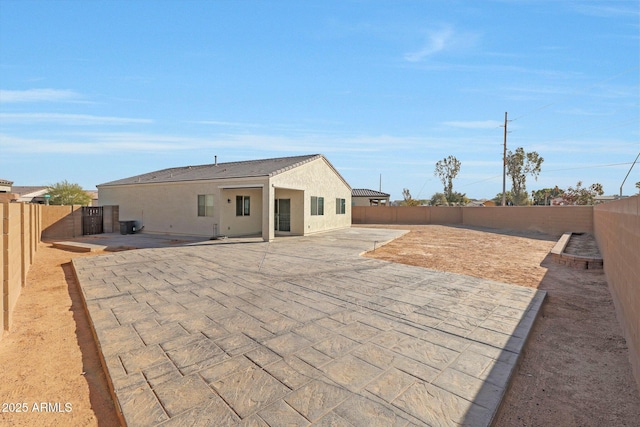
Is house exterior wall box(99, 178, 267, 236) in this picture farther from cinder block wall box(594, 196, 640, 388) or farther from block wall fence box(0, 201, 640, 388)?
cinder block wall box(594, 196, 640, 388)

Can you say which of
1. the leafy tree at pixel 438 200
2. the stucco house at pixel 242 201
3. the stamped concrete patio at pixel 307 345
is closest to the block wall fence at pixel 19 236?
the stamped concrete patio at pixel 307 345

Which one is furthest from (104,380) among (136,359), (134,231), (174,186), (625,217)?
(134,231)

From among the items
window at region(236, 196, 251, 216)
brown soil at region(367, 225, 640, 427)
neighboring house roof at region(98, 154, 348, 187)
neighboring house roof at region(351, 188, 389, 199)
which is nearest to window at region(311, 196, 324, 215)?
neighboring house roof at region(98, 154, 348, 187)

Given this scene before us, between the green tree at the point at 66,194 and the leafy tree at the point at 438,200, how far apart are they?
37839 millimetres

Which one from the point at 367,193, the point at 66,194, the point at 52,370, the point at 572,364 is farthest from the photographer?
the point at 367,193

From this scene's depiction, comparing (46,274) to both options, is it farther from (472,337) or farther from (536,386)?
(536,386)

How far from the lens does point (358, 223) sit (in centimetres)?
2730

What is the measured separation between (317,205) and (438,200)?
29.0 metres

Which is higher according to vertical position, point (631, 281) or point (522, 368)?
point (631, 281)

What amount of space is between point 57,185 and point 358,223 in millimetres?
27282

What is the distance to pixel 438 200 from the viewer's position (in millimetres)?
41438

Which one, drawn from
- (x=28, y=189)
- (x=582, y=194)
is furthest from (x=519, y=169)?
(x=28, y=189)

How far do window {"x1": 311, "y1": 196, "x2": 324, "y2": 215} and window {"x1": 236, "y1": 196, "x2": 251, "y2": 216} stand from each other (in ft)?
10.5

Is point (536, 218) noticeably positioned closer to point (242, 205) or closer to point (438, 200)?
point (242, 205)
